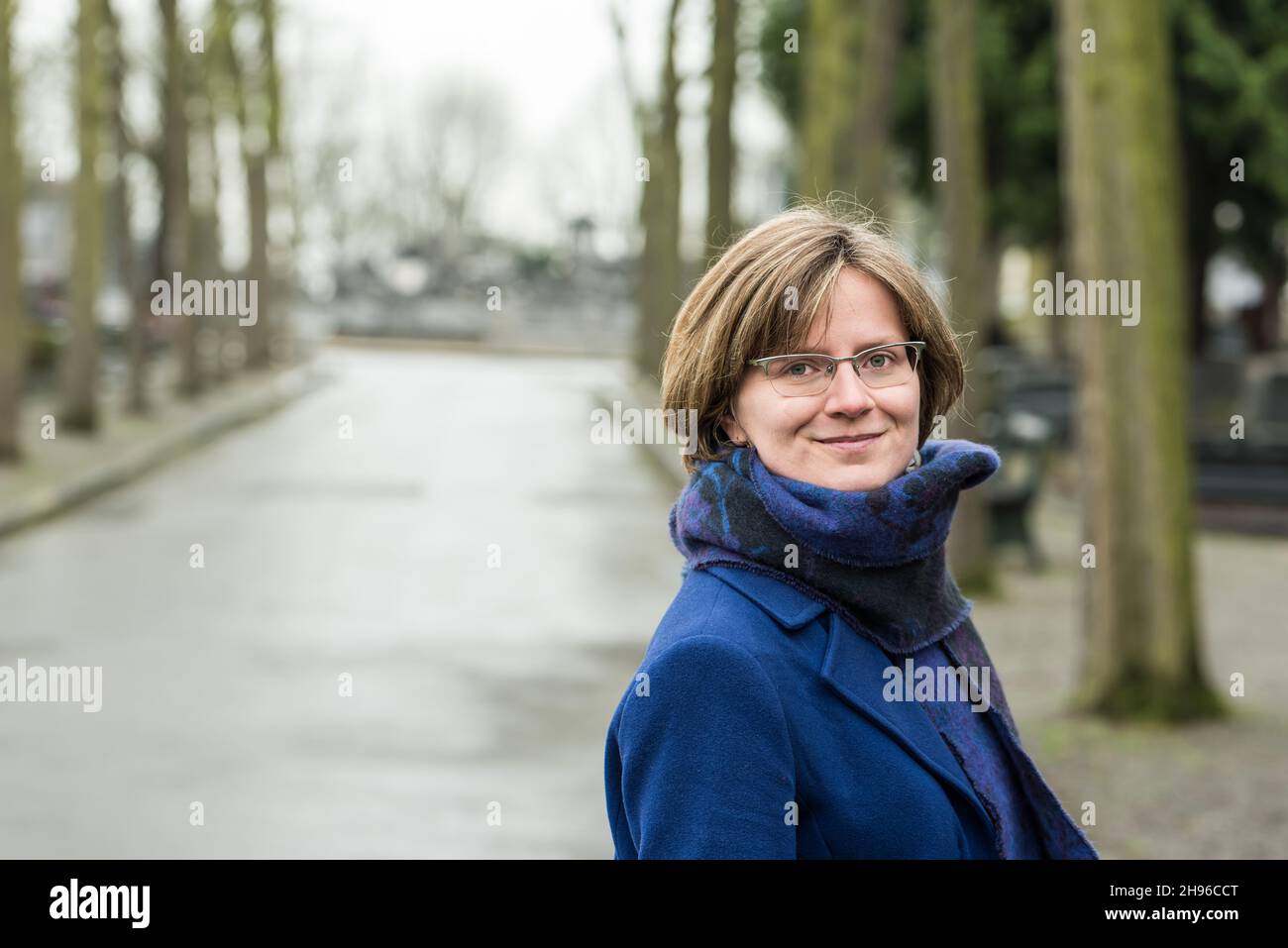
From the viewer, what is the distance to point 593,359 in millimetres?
68000

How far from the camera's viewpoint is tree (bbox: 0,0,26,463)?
66.8ft

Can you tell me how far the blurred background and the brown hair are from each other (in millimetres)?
494

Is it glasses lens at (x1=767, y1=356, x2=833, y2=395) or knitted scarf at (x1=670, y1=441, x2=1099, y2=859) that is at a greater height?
glasses lens at (x1=767, y1=356, x2=833, y2=395)

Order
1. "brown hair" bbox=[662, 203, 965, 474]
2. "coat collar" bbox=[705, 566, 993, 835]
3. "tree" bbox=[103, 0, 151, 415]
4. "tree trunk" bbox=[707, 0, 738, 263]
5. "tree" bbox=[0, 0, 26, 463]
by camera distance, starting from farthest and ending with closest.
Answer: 1. "tree trunk" bbox=[707, 0, 738, 263]
2. "tree" bbox=[103, 0, 151, 415]
3. "tree" bbox=[0, 0, 26, 463]
4. "brown hair" bbox=[662, 203, 965, 474]
5. "coat collar" bbox=[705, 566, 993, 835]

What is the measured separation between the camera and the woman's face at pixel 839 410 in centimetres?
260

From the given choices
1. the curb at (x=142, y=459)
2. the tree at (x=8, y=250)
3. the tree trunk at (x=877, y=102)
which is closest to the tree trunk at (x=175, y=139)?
the curb at (x=142, y=459)

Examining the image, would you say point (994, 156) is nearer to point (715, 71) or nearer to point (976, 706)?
point (715, 71)

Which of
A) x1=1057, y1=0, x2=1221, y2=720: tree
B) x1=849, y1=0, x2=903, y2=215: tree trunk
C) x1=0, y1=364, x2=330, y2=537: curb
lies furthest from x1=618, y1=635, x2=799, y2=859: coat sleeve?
x1=849, y1=0, x2=903, y2=215: tree trunk

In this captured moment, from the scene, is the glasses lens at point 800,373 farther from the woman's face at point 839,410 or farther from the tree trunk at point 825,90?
the tree trunk at point 825,90

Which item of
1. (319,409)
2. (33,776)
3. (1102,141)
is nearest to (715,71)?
(319,409)

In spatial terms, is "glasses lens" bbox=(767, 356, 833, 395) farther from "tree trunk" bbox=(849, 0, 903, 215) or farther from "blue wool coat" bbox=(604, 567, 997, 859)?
"tree trunk" bbox=(849, 0, 903, 215)

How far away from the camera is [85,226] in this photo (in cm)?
2370
